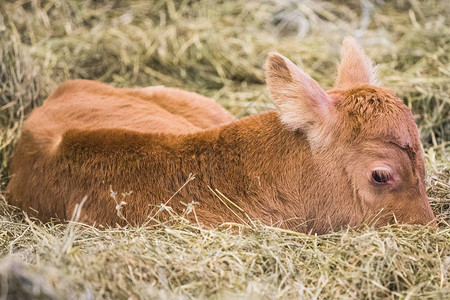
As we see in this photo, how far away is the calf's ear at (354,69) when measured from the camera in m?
3.67

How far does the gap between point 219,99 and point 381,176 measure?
11.0 feet

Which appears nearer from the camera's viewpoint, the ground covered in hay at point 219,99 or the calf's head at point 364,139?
the ground covered in hay at point 219,99

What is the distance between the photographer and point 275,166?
10.9 feet

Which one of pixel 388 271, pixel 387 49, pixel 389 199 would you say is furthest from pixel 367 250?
pixel 387 49

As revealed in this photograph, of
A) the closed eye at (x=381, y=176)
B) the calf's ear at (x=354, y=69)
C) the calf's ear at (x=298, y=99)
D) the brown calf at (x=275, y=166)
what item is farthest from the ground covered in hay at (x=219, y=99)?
the calf's ear at (x=354, y=69)

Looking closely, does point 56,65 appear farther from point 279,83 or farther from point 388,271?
point 388,271

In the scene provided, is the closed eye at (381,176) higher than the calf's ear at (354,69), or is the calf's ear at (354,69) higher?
the calf's ear at (354,69)

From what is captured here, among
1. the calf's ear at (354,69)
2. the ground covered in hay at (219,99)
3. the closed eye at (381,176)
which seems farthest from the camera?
the calf's ear at (354,69)

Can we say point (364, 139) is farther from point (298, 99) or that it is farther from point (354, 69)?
point (354, 69)

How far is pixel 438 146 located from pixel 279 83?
7.80 ft

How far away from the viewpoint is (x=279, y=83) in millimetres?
3236

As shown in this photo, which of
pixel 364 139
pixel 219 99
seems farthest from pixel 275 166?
pixel 219 99

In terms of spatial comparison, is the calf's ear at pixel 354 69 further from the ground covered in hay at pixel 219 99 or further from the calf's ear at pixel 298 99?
the ground covered in hay at pixel 219 99

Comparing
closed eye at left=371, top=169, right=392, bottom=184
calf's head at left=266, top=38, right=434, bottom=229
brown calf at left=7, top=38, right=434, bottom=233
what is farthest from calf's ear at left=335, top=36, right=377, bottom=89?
closed eye at left=371, top=169, right=392, bottom=184
